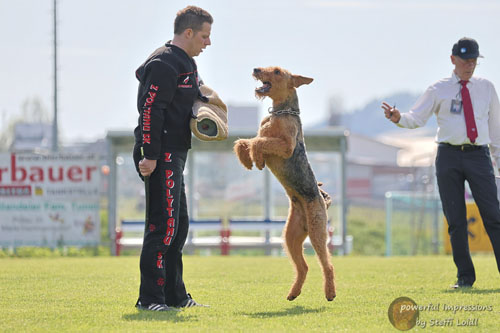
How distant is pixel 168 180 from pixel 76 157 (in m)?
10.0

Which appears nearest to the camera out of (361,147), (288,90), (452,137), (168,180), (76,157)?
(168,180)

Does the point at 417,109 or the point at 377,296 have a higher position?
the point at 417,109

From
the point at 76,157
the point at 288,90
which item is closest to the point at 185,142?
the point at 288,90

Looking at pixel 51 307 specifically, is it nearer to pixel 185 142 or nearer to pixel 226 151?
pixel 185 142

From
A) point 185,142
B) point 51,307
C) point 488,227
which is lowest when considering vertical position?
point 51,307

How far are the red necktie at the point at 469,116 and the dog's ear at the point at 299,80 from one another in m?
1.66

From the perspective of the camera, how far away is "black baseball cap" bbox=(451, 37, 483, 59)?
7.59 meters

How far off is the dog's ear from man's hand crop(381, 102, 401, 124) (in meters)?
0.79

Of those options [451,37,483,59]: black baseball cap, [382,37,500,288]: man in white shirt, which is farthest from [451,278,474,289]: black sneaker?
[451,37,483,59]: black baseball cap

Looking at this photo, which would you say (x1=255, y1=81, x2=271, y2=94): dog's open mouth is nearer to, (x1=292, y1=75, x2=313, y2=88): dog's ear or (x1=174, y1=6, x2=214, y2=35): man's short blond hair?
(x1=292, y1=75, x2=313, y2=88): dog's ear

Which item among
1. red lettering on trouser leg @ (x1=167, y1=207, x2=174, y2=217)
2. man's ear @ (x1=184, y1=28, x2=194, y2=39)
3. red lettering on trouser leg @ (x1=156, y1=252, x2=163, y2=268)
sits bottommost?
red lettering on trouser leg @ (x1=156, y1=252, x2=163, y2=268)

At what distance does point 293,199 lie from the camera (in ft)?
22.5

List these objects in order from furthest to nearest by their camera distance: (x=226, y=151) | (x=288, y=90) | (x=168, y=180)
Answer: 1. (x=226, y=151)
2. (x=288, y=90)
3. (x=168, y=180)

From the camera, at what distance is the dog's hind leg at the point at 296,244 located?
6.78 m
